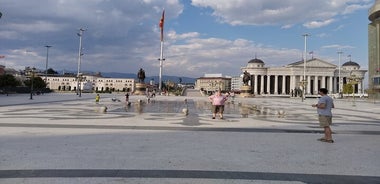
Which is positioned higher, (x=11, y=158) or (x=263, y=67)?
(x=263, y=67)

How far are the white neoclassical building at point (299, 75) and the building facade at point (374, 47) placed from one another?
5000 cm

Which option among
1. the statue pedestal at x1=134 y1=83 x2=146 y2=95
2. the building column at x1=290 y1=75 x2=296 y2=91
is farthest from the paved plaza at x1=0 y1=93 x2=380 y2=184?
the building column at x1=290 y1=75 x2=296 y2=91

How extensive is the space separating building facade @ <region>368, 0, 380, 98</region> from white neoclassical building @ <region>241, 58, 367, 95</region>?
49996 millimetres

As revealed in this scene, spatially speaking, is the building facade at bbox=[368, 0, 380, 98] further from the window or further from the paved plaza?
the paved plaza

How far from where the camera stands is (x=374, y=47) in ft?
324

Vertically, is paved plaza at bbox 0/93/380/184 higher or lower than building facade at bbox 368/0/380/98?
lower

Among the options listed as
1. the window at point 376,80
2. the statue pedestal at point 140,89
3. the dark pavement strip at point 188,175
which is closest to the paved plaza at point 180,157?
the dark pavement strip at point 188,175

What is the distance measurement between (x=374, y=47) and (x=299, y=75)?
56.7m

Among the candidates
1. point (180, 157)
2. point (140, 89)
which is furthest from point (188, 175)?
point (140, 89)

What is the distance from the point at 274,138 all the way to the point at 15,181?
8.34 meters

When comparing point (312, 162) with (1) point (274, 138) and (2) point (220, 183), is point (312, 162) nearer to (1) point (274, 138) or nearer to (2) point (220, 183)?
(2) point (220, 183)

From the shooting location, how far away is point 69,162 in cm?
740

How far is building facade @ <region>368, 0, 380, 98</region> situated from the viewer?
8718cm

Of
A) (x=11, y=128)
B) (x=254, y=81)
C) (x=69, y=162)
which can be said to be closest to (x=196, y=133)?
(x=69, y=162)
